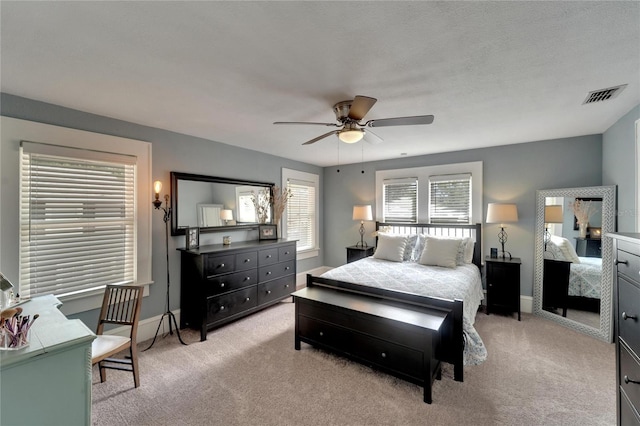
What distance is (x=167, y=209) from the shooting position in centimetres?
334

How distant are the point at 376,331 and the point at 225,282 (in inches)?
78.5

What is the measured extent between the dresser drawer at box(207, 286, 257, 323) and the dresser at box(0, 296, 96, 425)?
1754 mm

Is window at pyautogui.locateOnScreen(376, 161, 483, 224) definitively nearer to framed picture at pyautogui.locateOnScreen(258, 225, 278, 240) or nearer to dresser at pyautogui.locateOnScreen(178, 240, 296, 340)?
framed picture at pyautogui.locateOnScreen(258, 225, 278, 240)

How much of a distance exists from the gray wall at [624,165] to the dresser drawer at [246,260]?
4.25 metres

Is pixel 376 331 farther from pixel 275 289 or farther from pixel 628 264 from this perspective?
pixel 275 289

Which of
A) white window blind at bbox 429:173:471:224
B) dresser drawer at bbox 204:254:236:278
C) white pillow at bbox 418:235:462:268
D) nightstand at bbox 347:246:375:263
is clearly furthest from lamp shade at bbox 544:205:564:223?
dresser drawer at bbox 204:254:236:278

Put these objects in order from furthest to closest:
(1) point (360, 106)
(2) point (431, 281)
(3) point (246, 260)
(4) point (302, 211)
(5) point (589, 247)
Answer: (4) point (302, 211) → (3) point (246, 260) → (5) point (589, 247) → (2) point (431, 281) → (1) point (360, 106)

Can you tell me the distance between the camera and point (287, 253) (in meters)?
4.35

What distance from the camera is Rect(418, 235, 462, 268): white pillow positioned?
3.72m

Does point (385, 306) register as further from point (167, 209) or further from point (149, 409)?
point (167, 209)

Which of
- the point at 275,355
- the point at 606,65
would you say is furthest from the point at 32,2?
the point at 606,65

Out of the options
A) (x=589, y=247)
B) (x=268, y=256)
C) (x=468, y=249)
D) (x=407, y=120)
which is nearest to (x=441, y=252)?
(x=468, y=249)

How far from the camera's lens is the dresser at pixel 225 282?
10.6ft

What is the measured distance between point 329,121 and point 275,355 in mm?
2596
